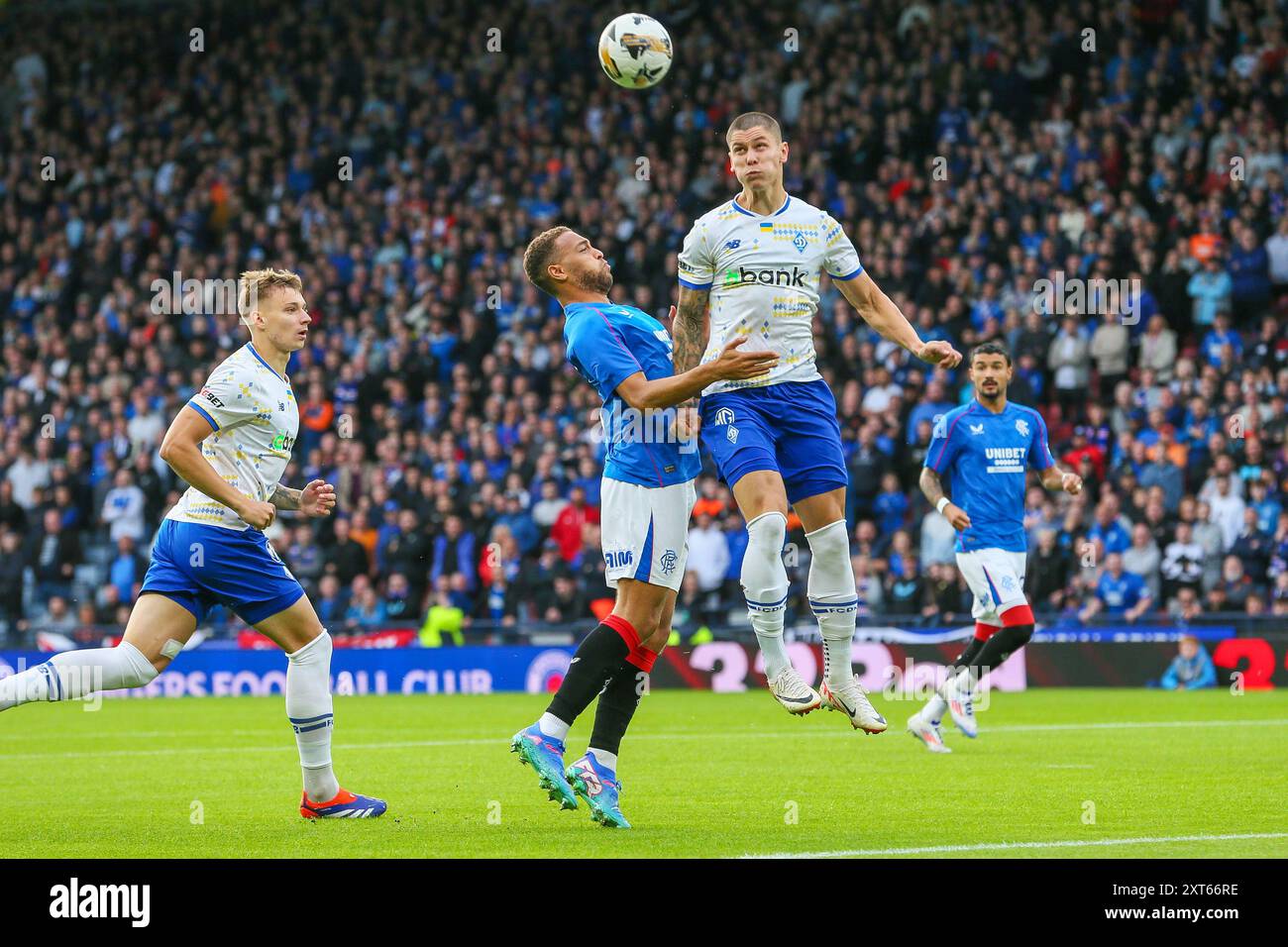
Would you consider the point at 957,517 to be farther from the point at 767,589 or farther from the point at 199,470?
the point at 199,470

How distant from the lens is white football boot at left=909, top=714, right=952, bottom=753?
12.4m

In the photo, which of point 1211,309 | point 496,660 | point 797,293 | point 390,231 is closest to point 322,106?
point 390,231

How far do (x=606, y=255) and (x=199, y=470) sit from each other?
17648 millimetres

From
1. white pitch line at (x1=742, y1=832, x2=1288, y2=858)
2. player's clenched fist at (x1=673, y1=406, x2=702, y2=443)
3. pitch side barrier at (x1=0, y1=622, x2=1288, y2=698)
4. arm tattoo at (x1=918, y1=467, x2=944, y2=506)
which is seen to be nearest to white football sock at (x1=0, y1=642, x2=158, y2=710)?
player's clenched fist at (x1=673, y1=406, x2=702, y2=443)

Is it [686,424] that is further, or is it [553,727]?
[686,424]

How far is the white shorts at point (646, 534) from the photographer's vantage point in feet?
26.9

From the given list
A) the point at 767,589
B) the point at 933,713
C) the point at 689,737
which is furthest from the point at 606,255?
the point at 767,589

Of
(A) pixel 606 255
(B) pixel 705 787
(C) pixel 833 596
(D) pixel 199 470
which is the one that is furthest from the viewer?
(A) pixel 606 255

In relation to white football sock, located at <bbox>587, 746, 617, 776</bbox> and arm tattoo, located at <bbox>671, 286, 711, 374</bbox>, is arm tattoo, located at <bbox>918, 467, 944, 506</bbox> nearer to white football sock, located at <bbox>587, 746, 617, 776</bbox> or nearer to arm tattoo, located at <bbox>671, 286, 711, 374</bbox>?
arm tattoo, located at <bbox>671, 286, 711, 374</bbox>

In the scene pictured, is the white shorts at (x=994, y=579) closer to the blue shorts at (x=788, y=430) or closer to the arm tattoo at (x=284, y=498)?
the blue shorts at (x=788, y=430)

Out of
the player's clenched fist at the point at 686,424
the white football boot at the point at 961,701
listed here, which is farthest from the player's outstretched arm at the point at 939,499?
the player's clenched fist at the point at 686,424

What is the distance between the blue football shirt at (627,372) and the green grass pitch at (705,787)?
64.6 inches

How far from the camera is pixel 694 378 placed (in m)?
7.85

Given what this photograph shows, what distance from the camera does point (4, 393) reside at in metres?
27.0
